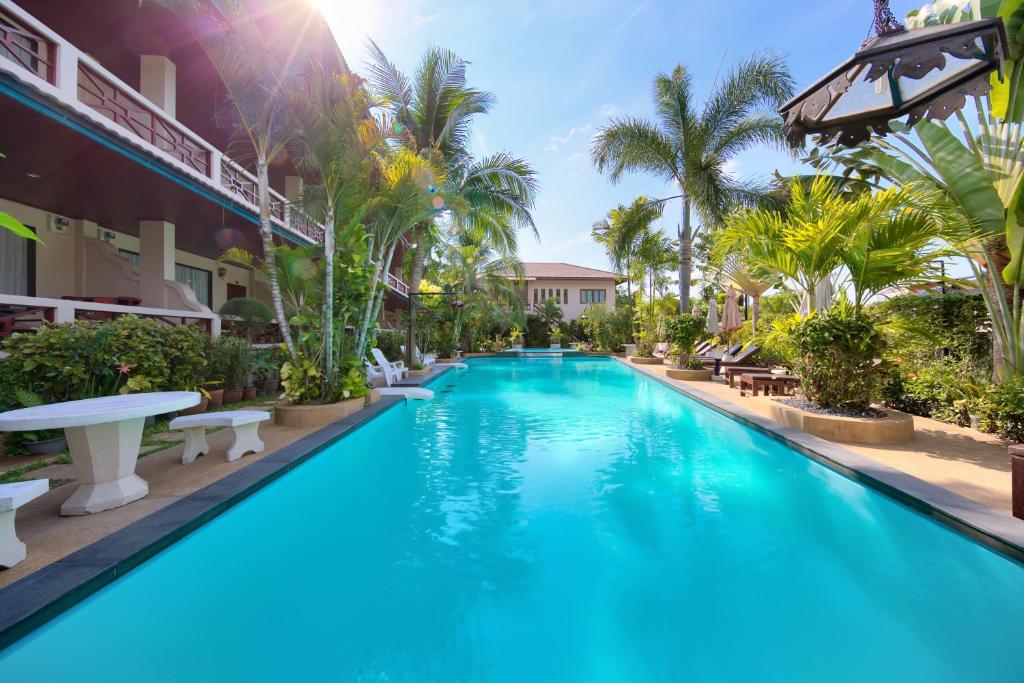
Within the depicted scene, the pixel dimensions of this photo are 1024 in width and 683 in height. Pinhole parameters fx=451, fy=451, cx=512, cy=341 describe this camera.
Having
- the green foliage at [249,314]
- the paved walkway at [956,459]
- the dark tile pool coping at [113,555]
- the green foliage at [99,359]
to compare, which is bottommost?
the dark tile pool coping at [113,555]

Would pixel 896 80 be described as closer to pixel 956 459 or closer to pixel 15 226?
pixel 956 459

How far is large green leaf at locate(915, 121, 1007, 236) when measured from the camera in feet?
17.2

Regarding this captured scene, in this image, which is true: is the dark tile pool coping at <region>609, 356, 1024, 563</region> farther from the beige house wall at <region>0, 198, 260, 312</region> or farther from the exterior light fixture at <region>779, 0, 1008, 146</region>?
the beige house wall at <region>0, 198, 260, 312</region>

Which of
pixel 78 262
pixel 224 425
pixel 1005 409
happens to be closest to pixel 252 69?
pixel 224 425

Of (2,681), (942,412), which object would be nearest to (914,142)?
(942,412)

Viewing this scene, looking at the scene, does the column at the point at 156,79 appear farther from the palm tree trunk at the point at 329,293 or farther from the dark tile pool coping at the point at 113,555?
the dark tile pool coping at the point at 113,555

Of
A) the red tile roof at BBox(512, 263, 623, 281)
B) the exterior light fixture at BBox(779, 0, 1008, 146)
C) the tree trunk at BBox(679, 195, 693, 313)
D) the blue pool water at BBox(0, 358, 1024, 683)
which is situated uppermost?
the red tile roof at BBox(512, 263, 623, 281)

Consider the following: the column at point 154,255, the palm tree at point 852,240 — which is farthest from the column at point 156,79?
the palm tree at point 852,240

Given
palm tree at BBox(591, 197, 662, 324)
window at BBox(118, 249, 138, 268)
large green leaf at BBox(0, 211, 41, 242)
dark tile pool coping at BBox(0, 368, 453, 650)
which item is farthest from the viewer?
palm tree at BBox(591, 197, 662, 324)

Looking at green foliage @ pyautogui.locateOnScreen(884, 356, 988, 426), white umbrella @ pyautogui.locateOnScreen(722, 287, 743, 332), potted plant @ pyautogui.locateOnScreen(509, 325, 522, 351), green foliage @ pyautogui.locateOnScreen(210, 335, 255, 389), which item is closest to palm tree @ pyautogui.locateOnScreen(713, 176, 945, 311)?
green foliage @ pyautogui.locateOnScreen(884, 356, 988, 426)

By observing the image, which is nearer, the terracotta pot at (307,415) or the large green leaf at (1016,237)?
the large green leaf at (1016,237)

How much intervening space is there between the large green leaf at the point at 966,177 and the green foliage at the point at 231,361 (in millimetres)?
10687

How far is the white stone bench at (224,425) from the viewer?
443 cm

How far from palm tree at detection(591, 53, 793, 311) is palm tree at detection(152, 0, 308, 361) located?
38.0 ft
